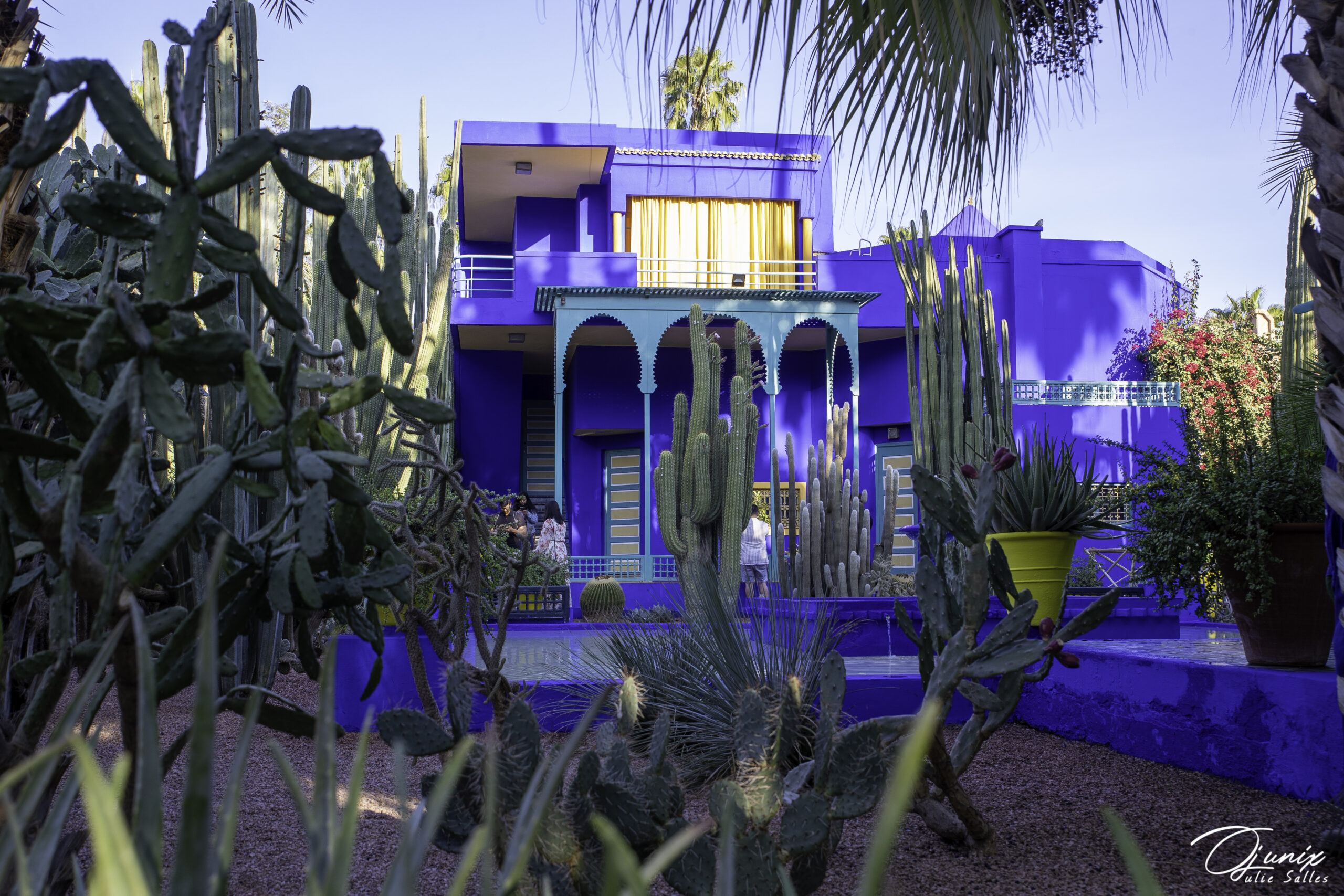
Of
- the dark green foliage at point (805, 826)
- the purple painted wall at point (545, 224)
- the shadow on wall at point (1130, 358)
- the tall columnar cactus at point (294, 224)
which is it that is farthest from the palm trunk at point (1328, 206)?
the purple painted wall at point (545, 224)

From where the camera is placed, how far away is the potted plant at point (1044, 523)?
5.62 m

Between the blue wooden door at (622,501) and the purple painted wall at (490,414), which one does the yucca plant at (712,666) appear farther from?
the purple painted wall at (490,414)

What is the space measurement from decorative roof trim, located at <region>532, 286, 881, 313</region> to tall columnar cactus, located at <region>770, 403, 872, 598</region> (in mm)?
5000

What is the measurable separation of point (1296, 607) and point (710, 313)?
1279 cm

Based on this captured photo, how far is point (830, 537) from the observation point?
Result: 10.7 meters

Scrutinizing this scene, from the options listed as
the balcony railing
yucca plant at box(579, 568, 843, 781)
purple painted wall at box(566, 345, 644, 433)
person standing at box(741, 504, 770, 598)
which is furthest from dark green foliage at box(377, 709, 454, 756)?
purple painted wall at box(566, 345, 644, 433)

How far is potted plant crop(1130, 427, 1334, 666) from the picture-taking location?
3.57 metres

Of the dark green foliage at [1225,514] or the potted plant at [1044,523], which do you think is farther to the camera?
the potted plant at [1044,523]

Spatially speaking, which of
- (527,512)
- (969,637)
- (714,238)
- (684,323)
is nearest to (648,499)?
(527,512)

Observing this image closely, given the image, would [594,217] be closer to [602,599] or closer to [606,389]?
[606,389]

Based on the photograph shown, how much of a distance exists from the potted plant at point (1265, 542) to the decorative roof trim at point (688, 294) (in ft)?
40.5

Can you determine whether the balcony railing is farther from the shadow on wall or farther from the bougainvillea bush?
the shadow on wall

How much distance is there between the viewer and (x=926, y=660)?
298cm

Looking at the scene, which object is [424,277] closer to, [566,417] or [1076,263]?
[566,417]
